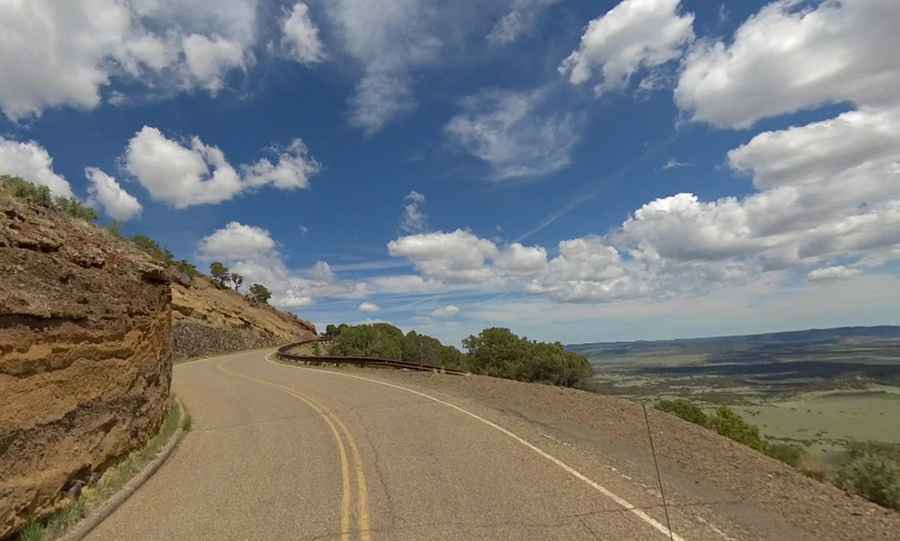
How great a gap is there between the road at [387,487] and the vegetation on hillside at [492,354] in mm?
25216

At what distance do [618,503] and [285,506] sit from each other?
4866mm

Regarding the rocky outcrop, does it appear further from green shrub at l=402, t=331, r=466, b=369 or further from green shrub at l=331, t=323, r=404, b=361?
green shrub at l=402, t=331, r=466, b=369

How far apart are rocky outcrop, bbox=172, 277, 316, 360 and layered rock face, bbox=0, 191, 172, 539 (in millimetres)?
31467

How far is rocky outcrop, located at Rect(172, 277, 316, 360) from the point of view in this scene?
171ft

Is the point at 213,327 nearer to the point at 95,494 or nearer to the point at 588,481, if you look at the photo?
the point at 95,494

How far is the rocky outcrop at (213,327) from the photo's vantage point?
52094 mm

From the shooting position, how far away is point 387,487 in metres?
8.48

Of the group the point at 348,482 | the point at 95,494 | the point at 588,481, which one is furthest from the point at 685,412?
the point at 95,494

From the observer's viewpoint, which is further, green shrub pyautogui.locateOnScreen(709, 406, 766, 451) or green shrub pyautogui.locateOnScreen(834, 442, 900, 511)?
green shrub pyautogui.locateOnScreen(709, 406, 766, 451)

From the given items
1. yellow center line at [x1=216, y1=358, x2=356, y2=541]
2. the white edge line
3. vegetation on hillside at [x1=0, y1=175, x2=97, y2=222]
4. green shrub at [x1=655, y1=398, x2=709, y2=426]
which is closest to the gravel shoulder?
the white edge line

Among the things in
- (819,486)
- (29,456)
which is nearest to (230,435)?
(29,456)

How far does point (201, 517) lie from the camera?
25.1 feet

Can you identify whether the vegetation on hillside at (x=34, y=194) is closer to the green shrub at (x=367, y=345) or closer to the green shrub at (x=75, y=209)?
the green shrub at (x=75, y=209)

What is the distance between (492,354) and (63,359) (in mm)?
38244
